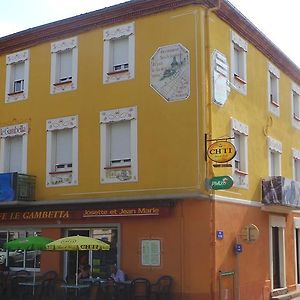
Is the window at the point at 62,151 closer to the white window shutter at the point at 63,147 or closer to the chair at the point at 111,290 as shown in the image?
the white window shutter at the point at 63,147

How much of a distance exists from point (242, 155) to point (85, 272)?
22.4ft

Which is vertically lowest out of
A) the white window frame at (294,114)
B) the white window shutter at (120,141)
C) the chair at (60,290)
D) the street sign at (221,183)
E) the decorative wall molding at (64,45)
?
the chair at (60,290)

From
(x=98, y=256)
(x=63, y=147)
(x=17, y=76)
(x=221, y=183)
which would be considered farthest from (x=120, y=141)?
(x=17, y=76)

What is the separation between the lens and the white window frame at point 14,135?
2144 centimetres

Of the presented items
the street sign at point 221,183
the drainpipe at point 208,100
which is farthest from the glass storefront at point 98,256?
the street sign at point 221,183

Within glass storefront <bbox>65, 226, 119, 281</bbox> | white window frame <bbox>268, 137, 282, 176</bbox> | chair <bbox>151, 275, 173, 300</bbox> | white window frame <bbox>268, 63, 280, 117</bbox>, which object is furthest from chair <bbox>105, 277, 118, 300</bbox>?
white window frame <bbox>268, 63, 280, 117</bbox>

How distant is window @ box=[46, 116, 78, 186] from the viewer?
20109 millimetres

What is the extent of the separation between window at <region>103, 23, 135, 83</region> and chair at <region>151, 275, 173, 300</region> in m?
6.81

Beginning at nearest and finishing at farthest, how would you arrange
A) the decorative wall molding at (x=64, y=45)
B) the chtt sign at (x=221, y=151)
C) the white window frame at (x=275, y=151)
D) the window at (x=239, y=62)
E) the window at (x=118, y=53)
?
the chtt sign at (x=221, y=151) → the window at (x=118, y=53) → the window at (x=239, y=62) → the decorative wall molding at (x=64, y=45) → the white window frame at (x=275, y=151)

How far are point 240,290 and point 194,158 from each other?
15.6 ft

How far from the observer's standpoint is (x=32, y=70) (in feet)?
71.5

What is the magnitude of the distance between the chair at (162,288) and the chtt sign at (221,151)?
12.8 ft

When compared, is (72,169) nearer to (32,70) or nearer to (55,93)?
(55,93)

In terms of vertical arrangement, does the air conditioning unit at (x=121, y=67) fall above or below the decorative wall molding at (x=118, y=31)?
below
